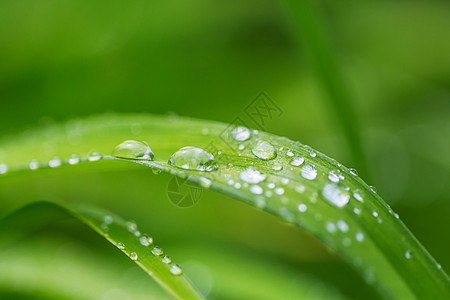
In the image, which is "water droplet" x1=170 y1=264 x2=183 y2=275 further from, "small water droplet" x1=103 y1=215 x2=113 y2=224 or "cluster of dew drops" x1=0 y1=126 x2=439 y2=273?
"small water droplet" x1=103 y1=215 x2=113 y2=224

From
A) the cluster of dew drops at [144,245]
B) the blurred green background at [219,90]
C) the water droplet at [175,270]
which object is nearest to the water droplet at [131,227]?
the cluster of dew drops at [144,245]

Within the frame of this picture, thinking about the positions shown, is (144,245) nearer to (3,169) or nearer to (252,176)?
(252,176)

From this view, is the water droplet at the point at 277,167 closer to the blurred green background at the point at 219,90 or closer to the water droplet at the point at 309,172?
the water droplet at the point at 309,172

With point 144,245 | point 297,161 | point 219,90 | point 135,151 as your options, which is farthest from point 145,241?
point 219,90

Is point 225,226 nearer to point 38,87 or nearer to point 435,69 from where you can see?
point 38,87

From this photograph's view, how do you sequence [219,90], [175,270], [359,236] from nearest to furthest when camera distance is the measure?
[359,236], [175,270], [219,90]

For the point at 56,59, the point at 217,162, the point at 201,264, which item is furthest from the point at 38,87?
the point at 217,162

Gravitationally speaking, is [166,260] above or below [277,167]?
below
